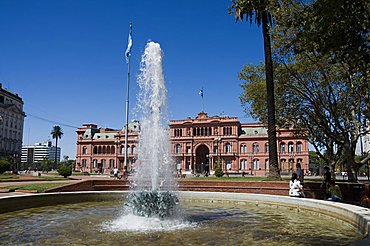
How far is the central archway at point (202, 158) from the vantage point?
266ft

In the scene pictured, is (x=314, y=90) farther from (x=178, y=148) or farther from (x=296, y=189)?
(x=178, y=148)

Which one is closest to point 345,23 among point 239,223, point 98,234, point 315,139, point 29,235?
point 239,223

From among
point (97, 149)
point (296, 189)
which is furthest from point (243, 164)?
point (296, 189)

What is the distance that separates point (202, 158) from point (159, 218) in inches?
2864

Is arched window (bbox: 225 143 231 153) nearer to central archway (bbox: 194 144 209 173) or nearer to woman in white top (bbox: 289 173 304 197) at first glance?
central archway (bbox: 194 144 209 173)

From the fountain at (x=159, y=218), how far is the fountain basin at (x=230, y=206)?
0.11 feet

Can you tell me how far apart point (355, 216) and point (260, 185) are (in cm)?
1064

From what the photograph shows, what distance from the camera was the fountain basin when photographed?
34.0 feet

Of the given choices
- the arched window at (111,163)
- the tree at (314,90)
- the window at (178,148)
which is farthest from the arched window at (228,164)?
the tree at (314,90)

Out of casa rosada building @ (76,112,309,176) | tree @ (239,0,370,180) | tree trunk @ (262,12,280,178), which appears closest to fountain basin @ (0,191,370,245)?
tree trunk @ (262,12,280,178)

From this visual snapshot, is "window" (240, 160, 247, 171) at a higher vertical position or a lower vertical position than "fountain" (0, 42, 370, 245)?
higher

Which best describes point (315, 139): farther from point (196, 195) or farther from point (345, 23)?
point (345, 23)

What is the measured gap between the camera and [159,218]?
37.0 feet

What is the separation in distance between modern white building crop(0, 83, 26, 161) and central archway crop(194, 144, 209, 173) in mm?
48601
